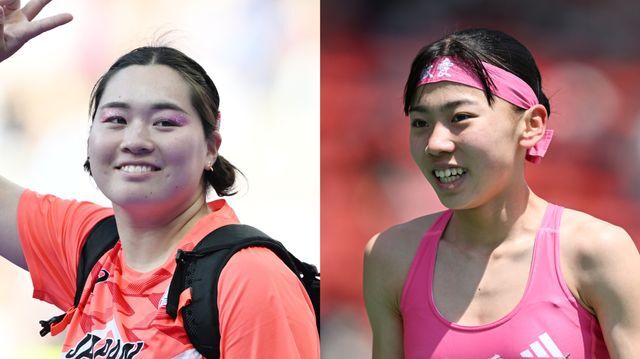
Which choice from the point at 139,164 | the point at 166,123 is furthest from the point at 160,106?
the point at 139,164

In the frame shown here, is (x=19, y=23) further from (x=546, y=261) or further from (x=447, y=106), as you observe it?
(x=546, y=261)

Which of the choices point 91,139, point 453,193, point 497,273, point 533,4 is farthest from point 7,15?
point 533,4

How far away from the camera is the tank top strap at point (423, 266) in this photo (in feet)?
6.07

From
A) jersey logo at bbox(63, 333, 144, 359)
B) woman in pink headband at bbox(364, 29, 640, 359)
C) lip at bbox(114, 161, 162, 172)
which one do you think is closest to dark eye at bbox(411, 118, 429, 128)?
woman in pink headband at bbox(364, 29, 640, 359)

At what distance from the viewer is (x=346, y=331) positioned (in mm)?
2832

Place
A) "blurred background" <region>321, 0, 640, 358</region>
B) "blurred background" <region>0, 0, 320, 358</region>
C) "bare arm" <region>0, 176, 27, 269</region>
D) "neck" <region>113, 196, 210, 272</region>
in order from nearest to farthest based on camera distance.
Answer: "neck" <region>113, 196, 210, 272</region>
"bare arm" <region>0, 176, 27, 269</region>
"blurred background" <region>0, 0, 320, 358</region>
"blurred background" <region>321, 0, 640, 358</region>

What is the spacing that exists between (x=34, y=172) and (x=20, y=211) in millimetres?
358

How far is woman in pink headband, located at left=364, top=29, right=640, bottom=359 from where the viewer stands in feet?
5.56

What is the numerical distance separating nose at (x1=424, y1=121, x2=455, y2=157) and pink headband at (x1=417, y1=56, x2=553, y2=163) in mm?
104

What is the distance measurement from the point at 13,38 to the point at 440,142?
1115 millimetres

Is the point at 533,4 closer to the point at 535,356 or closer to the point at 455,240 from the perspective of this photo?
the point at 455,240

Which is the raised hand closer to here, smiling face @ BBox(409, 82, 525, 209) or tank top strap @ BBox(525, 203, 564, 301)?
smiling face @ BBox(409, 82, 525, 209)

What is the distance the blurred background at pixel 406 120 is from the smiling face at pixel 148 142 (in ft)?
3.20

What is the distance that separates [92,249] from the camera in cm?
209
